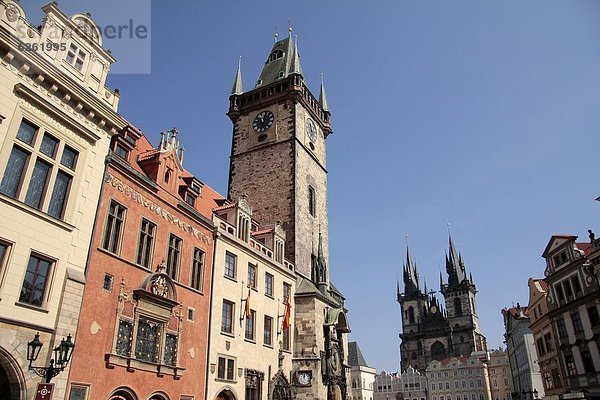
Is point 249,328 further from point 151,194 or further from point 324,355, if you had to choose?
point 151,194

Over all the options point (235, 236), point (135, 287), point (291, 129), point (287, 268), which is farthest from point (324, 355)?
point (291, 129)

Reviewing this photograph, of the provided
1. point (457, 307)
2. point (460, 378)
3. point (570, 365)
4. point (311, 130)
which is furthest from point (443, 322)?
→ point (311, 130)

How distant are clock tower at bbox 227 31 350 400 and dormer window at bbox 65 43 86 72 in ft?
62.6

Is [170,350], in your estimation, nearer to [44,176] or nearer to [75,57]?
[44,176]

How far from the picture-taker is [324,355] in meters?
28.9

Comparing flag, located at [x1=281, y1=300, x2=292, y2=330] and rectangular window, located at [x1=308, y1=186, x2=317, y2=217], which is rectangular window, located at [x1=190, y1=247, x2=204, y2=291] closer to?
flag, located at [x1=281, y1=300, x2=292, y2=330]

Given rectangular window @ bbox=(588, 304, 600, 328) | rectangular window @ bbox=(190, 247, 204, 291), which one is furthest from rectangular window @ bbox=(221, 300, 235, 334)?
rectangular window @ bbox=(588, 304, 600, 328)

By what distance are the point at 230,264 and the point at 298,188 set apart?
38.7 ft

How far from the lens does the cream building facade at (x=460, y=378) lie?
329ft

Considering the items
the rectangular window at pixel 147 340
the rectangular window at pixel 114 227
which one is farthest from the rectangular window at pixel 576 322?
the rectangular window at pixel 114 227

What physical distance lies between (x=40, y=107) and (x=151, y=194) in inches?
237

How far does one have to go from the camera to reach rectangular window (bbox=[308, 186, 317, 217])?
37312mm

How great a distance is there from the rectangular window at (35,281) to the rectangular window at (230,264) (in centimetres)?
1081

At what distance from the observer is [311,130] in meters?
41.2
